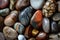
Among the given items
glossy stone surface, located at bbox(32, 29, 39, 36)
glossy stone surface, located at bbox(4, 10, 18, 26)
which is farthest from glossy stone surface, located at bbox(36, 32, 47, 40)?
glossy stone surface, located at bbox(4, 10, 18, 26)

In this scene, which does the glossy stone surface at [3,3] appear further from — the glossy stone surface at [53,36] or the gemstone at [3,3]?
the glossy stone surface at [53,36]

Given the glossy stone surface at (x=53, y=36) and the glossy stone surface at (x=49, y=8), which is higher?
the glossy stone surface at (x=49, y=8)

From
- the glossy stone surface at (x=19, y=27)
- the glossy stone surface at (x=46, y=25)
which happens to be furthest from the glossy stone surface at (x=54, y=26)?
the glossy stone surface at (x=19, y=27)

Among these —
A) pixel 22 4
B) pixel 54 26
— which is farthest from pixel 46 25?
pixel 22 4

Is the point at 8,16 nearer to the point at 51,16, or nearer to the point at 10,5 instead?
the point at 10,5

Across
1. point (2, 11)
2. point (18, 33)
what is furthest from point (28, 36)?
point (2, 11)

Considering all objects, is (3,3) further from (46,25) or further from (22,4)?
(46,25)
